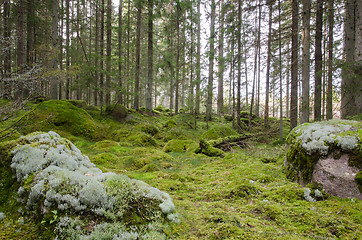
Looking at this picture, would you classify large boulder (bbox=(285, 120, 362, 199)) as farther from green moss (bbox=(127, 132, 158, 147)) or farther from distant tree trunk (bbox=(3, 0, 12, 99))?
green moss (bbox=(127, 132, 158, 147))

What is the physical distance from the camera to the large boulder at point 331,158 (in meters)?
2.95

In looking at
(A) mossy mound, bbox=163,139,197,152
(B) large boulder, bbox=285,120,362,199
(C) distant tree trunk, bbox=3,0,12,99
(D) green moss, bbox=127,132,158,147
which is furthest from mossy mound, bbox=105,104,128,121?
(B) large boulder, bbox=285,120,362,199

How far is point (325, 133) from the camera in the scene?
3.46 meters

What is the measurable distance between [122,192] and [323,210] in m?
2.96

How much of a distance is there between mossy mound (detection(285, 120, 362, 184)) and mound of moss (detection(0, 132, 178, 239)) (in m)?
2.97

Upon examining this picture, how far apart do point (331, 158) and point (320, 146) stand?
26cm

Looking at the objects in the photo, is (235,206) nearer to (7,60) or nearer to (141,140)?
(141,140)

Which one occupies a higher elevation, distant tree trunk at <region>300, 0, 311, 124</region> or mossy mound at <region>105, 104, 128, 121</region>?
distant tree trunk at <region>300, 0, 311, 124</region>

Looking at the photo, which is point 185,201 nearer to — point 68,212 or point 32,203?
point 68,212

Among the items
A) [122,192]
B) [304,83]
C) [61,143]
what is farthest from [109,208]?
[304,83]

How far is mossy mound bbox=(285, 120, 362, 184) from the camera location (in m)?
3.08

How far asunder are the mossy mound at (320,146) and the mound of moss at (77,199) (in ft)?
9.73

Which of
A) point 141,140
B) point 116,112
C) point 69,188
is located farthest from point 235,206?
point 116,112

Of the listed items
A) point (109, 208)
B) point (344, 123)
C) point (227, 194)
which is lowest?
point (227, 194)
